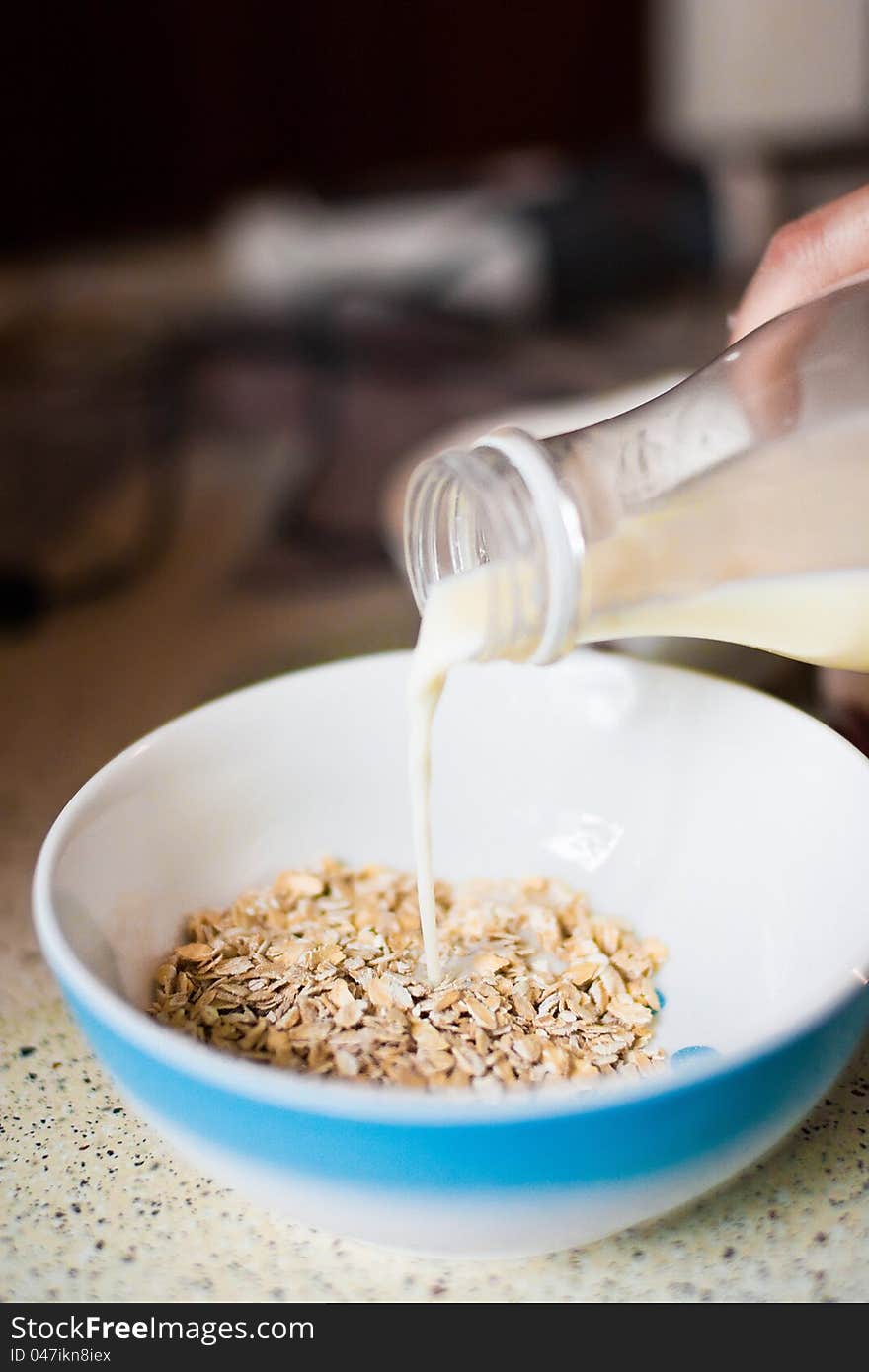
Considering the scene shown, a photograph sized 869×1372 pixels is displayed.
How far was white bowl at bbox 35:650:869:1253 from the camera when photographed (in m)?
0.39

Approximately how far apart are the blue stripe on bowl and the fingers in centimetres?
33

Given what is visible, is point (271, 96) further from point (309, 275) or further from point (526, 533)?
point (526, 533)

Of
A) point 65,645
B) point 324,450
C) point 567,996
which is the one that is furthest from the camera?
point 324,450

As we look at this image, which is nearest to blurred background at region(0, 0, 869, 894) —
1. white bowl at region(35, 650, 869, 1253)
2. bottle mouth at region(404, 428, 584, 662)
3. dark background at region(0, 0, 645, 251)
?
dark background at region(0, 0, 645, 251)

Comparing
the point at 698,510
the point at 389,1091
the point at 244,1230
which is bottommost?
the point at 244,1230

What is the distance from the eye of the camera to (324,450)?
1.49m

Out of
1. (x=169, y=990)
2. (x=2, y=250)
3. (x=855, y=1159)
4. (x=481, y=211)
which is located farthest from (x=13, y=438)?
(x=855, y=1159)

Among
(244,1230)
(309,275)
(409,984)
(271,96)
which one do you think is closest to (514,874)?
(409,984)

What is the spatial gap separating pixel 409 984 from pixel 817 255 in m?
0.37

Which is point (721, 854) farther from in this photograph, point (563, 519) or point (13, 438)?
point (13, 438)

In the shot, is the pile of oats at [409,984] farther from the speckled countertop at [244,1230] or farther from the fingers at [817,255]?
the fingers at [817,255]

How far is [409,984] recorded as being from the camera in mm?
543
